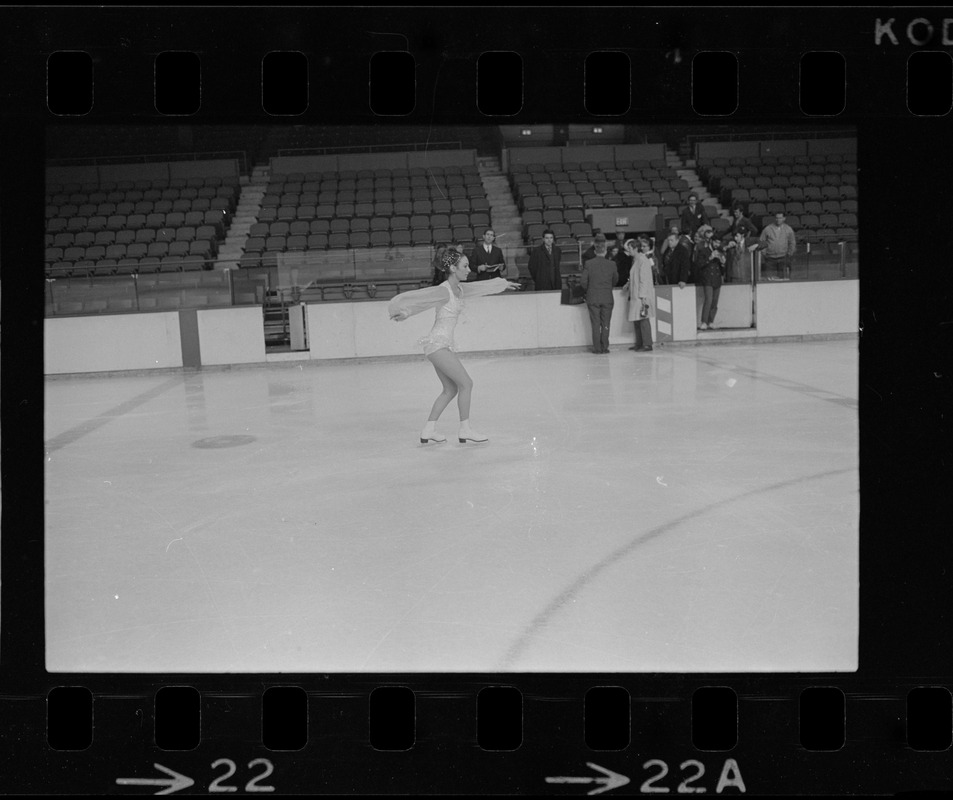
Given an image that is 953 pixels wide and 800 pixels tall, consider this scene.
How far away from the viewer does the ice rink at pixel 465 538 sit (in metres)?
3.12

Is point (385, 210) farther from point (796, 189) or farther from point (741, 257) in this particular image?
point (796, 189)

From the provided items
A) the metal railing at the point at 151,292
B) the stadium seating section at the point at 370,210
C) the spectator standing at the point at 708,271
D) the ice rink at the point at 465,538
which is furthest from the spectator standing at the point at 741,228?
the metal railing at the point at 151,292

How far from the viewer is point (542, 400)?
8711 millimetres

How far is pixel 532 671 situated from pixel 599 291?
34.8 ft

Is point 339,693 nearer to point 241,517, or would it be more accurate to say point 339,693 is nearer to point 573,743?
point 573,743

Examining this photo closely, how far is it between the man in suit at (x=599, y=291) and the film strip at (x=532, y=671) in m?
10.2

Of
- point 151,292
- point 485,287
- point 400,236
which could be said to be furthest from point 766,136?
point 485,287

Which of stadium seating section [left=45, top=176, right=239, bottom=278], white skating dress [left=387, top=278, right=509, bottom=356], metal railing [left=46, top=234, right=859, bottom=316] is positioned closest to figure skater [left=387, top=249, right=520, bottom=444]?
white skating dress [left=387, top=278, right=509, bottom=356]

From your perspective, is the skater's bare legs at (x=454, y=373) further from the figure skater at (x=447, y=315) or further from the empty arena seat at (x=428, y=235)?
the empty arena seat at (x=428, y=235)

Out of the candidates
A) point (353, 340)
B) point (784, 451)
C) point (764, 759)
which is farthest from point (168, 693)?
point (353, 340)

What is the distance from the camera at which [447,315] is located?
21.1ft

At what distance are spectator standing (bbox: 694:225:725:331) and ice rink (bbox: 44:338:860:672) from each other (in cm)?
Answer: 535

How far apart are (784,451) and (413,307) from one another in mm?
2665

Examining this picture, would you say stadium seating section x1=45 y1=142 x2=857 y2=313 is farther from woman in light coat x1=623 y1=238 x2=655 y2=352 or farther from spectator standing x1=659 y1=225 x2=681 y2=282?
Answer: woman in light coat x1=623 y1=238 x2=655 y2=352
